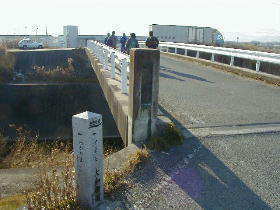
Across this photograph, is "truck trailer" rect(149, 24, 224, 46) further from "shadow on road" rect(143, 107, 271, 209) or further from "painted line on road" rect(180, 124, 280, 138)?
"shadow on road" rect(143, 107, 271, 209)

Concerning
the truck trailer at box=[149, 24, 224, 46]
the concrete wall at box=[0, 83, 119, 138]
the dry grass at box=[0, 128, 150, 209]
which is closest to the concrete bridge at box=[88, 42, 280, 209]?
the dry grass at box=[0, 128, 150, 209]

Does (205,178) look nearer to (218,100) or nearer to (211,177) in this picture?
(211,177)

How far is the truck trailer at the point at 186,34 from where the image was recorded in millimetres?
41469

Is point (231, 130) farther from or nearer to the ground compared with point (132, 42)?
nearer to the ground

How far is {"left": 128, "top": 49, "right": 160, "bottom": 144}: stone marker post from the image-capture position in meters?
5.65

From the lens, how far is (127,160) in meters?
5.34

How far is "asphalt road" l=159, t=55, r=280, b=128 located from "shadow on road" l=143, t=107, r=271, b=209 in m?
1.31

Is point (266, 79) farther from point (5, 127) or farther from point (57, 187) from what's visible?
point (5, 127)

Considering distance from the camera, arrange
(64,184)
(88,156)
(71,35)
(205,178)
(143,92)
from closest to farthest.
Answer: (88,156)
(64,184)
(205,178)
(143,92)
(71,35)

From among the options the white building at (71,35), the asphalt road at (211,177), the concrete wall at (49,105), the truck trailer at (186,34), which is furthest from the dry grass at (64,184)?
the white building at (71,35)

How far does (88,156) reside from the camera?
3990 mm

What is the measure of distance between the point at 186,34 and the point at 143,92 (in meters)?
39.2

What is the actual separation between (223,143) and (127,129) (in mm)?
1787

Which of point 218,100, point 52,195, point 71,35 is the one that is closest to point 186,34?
point 71,35
